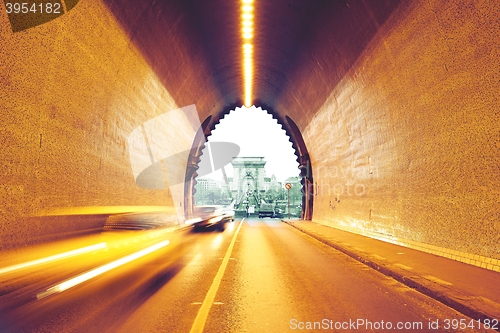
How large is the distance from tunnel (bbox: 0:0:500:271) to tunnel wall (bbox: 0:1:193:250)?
0.04 metres

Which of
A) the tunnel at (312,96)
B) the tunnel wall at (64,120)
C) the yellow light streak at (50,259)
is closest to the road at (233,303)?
the yellow light streak at (50,259)

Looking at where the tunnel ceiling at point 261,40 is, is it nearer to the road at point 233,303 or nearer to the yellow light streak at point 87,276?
the yellow light streak at point 87,276

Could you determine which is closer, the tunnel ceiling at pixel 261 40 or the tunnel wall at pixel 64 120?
the tunnel wall at pixel 64 120

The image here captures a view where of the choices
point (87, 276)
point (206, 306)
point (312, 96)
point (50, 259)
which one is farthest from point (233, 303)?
point (312, 96)

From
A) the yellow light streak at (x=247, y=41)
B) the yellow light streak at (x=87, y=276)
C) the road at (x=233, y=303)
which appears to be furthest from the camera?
the yellow light streak at (x=247, y=41)

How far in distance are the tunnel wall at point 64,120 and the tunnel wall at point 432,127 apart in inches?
307

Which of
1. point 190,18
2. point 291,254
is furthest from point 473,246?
point 190,18

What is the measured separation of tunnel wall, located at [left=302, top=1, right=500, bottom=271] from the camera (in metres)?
6.82

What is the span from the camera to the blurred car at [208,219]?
899 inches

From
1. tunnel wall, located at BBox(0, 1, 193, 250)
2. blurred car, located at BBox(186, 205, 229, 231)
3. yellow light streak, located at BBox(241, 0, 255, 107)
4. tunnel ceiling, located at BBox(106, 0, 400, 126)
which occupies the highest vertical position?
yellow light streak, located at BBox(241, 0, 255, 107)

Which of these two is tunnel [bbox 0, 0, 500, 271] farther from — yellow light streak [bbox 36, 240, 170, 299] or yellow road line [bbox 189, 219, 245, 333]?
yellow road line [bbox 189, 219, 245, 333]

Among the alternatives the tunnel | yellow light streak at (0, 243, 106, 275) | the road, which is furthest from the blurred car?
the road

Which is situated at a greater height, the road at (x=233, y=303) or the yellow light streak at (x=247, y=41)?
the yellow light streak at (x=247, y=41)

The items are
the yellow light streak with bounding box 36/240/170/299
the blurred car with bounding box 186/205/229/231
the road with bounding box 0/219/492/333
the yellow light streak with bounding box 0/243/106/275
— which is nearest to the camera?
the road with bounding box 0/219/492/333
